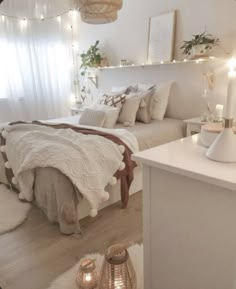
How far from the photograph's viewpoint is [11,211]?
2.50m

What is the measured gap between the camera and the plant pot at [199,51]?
3018mm

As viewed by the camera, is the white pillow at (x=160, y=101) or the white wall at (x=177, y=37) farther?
the white pillow at (x=160, y=101)

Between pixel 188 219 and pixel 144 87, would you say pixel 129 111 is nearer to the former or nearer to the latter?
pixel 144 87

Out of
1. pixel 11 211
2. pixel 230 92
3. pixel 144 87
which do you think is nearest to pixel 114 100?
pixel 144 87

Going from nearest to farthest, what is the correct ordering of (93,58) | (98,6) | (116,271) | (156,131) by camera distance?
1. (116,271)
2. (98,6)
3. (156,131)
4. (93,58)

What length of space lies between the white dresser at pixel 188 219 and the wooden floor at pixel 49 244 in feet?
2.65

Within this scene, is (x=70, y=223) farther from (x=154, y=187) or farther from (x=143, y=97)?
(x=143, y=97)

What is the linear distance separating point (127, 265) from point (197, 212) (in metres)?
0.54

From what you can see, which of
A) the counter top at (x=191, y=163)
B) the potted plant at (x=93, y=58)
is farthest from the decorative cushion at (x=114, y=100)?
the counter top at (x=191, y=163)

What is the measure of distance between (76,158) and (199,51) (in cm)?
198

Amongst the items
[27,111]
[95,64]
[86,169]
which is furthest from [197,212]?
[27,111]

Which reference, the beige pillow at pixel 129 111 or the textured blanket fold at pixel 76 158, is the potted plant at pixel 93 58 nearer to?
the beige pillow at pixel 129 111

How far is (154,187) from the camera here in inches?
44.4

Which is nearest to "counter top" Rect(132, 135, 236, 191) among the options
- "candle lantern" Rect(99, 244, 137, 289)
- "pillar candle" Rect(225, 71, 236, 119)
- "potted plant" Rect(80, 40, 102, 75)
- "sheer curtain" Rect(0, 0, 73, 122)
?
"pillar candle" Rect(225, 71, 236, 119)
